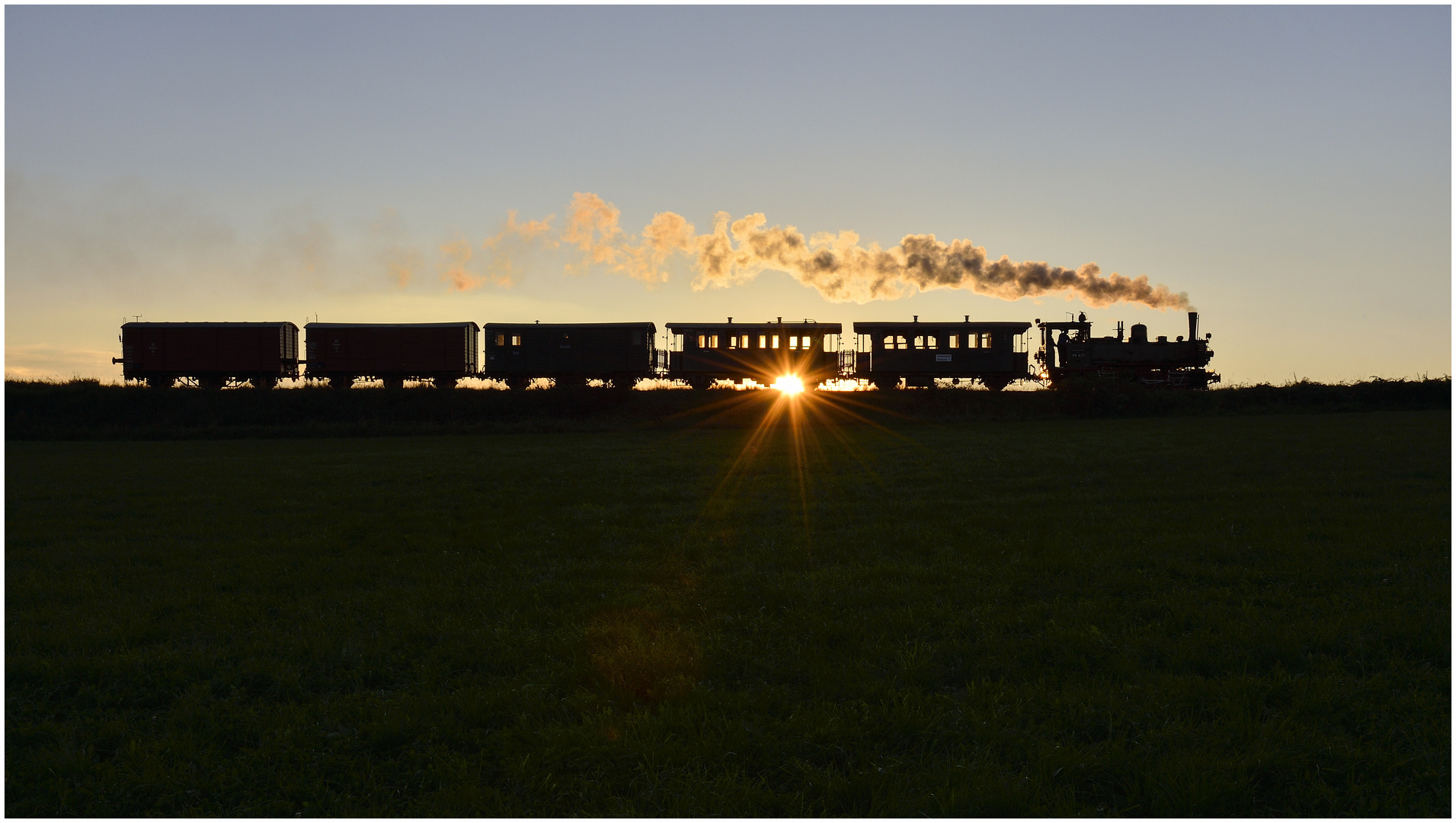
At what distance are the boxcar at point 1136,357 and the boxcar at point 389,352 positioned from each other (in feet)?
103

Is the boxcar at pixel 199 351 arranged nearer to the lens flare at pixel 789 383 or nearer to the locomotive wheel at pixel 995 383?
the lens flare at pixel 789 383

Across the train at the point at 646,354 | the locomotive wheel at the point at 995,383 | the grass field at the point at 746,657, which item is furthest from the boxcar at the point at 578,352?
the grass field at the point at 746,657

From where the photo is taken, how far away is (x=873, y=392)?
4209 cm

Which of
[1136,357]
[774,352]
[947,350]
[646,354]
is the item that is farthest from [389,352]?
[1136,357]

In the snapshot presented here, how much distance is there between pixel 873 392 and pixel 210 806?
3854 centimetres

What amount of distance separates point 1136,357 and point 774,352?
1867 centimetres

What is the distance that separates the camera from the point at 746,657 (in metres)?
7.19

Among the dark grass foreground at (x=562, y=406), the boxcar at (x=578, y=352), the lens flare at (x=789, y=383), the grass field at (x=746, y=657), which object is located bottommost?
the grass field at (x=746, y=657)

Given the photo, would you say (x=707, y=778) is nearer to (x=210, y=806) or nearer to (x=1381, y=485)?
(x=210, y=806)

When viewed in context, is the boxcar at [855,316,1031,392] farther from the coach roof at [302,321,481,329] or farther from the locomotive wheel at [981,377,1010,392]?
the coach roof at [302,321,481,329]

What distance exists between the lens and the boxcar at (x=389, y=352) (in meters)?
45.3

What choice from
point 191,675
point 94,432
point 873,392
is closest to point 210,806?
point 191,675

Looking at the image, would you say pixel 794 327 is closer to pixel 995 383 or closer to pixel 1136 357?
pixel 995 383

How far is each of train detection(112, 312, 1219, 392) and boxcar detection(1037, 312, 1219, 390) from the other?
0.18 ft
